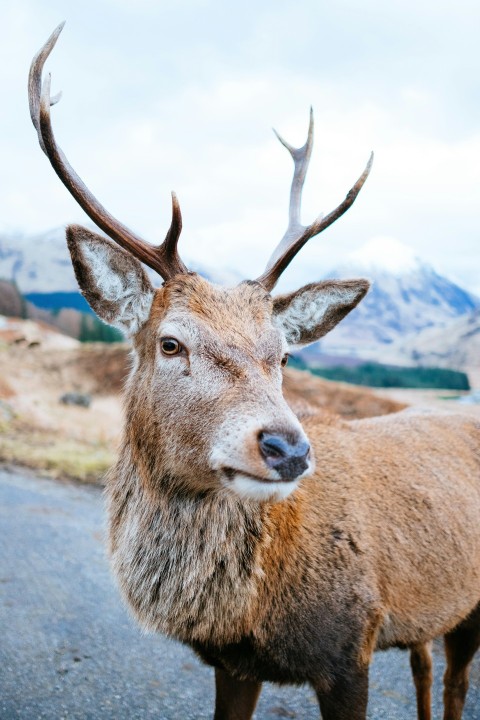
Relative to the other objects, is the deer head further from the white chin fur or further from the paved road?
the paved road

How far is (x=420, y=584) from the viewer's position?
3.75 meters

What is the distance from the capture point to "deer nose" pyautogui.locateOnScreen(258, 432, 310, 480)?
2570 mm

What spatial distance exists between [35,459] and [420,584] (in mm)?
9379

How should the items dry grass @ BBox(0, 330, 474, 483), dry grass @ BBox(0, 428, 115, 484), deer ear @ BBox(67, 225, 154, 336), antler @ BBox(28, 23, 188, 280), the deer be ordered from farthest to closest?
dry grass @ BBox(0, 330, 474, 483) → dry grass @ BBox(0, 428, 115, 484) → antler @ BBox(28, 23, 188, 280) → deer ear @ BBox(67, 225, 154, 336) → the deer

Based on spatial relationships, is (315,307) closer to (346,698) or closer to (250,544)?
(250,544)

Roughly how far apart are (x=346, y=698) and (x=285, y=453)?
5.38 ft

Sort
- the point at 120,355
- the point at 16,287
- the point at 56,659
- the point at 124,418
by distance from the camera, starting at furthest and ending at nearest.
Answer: the point at 16,287 → the point at 120,355 → the point at 56,659 → the point at 124,418

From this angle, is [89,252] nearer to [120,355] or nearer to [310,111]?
[310,111]

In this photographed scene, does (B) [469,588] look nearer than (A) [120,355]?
Yes

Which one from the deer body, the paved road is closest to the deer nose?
the deer body

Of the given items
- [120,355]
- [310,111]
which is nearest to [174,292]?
[310,111]

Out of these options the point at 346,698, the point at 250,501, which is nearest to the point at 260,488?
the point at 250,501

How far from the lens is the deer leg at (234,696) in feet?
12.3

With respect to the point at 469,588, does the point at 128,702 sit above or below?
below
